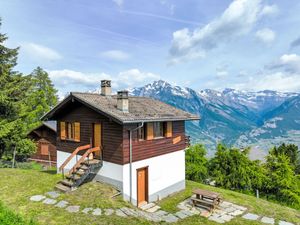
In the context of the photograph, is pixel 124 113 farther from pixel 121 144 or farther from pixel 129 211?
pixel 129 211

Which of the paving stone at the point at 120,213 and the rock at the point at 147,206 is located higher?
the paving stone at the point at 120,213

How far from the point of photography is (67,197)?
11.9 metres

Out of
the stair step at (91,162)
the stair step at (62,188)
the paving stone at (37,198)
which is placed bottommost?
the paving stone at (37,198)

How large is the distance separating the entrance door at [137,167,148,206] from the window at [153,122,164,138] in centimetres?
228

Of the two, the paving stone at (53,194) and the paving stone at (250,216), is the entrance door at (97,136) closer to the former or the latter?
the paving stone at (53,194)

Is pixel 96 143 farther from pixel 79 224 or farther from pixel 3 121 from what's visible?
pixel 3 121

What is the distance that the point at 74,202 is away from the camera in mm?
11336

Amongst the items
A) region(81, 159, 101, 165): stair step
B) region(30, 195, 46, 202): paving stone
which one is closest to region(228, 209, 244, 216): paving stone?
region(81, 159, 101, 165): stair step

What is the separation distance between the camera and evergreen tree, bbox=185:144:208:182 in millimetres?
25781

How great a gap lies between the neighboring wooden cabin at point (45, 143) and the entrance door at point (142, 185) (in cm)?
2088

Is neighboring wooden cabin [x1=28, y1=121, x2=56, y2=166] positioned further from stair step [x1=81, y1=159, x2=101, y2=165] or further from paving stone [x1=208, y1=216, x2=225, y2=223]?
paving stone [x1=208, y1=216, x2=225, y2=223]

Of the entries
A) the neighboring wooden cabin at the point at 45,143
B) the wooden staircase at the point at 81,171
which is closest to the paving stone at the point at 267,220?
the wooden staircase at the point at 81,171

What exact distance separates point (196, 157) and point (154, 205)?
44.7ft

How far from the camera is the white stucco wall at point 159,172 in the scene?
13.2 m
